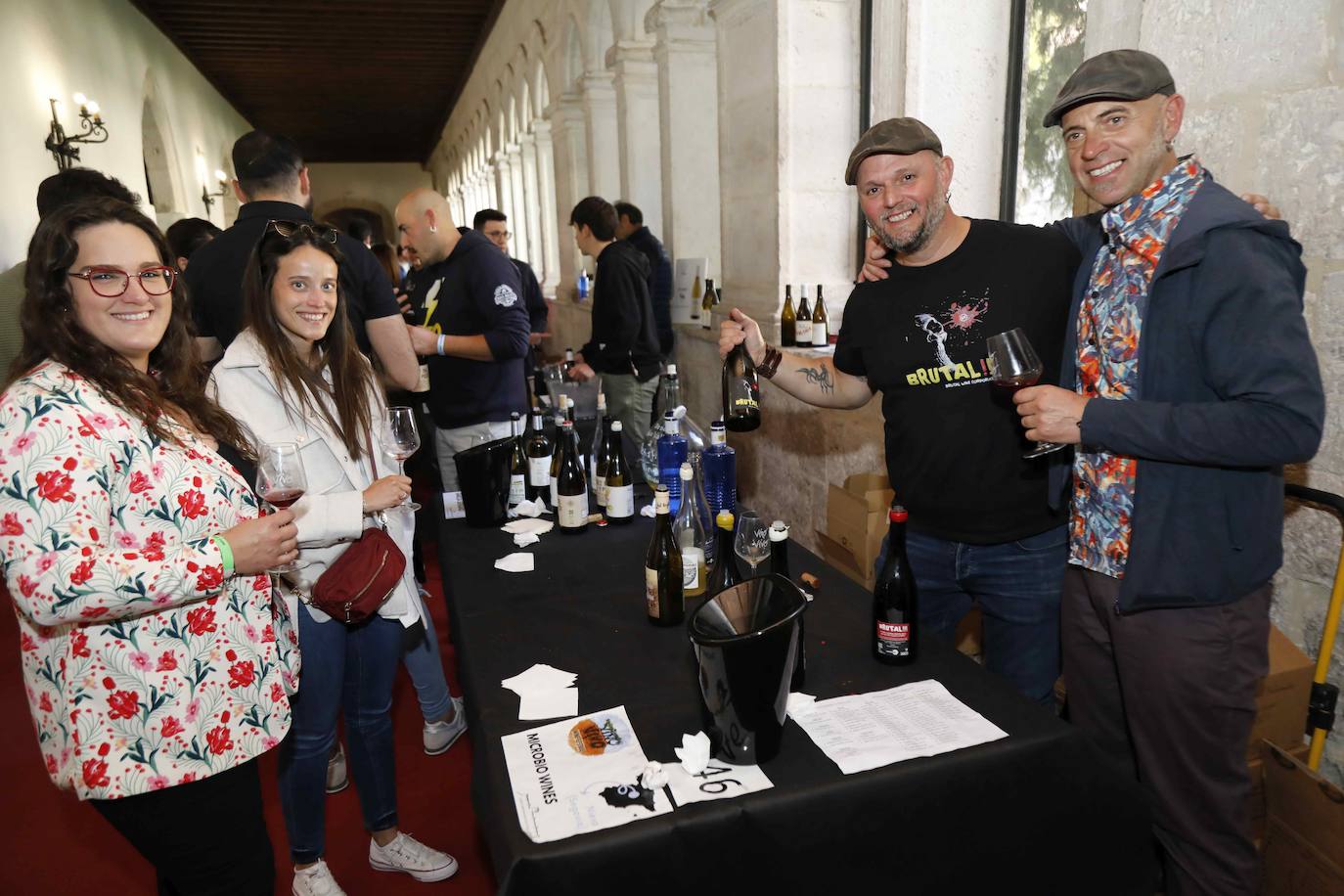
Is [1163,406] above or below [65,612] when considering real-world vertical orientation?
above

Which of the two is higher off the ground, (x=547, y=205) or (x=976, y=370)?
(x=547, y=205)

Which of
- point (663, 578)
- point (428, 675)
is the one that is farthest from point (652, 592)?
point (428, 675)

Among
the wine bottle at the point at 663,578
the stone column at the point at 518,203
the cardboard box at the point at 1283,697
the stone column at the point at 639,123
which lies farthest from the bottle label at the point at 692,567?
the stone column at the point at 518,203

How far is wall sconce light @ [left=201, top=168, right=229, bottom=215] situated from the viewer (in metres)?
11.6

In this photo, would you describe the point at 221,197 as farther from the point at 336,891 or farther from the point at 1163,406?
the point at 1163,406

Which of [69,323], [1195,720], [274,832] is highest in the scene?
[69,323]

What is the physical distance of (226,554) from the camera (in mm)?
1281

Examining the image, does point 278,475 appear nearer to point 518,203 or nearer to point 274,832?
point 274,832

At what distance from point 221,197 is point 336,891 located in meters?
13.4

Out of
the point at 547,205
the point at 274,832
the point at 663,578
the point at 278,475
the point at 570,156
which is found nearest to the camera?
the point at 278,475

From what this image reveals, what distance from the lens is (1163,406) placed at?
4.57ft

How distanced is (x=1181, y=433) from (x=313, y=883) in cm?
214

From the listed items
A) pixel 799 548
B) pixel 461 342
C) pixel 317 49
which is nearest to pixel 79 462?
pixel 799 548

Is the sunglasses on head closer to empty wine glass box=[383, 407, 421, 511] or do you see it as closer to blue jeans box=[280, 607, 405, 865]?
empty wine glass box=[383, 407, 421, 511]
